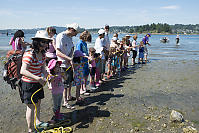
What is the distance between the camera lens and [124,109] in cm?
490

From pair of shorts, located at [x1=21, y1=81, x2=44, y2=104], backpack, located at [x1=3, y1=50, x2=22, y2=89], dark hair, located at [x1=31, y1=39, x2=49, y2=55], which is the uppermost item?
dark hair, located at [x1=31, y1=39, x2=49, y2=55]

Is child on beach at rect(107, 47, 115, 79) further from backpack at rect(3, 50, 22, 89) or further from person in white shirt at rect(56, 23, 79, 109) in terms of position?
backpack at rect(3, 50, 22, 89)

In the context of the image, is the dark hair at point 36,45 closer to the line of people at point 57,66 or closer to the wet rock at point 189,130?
the line of people at point 57,66

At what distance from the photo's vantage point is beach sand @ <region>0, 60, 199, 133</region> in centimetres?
398

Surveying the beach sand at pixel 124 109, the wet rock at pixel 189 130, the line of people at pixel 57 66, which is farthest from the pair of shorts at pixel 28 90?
the wet rock at pixel 189 130

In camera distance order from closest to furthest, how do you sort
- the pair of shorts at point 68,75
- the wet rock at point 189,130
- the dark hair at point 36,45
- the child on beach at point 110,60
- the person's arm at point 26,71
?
the person's arm at point 26,71
the dark hair at point 36,45
the wet rock at point 189,130
the pair of shorts at point 68,75
the child on beach at point 110,60

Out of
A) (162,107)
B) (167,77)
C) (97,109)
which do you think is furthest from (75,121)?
(167,77)

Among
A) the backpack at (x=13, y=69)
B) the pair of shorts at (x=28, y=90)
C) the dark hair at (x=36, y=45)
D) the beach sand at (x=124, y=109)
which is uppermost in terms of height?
the dark hair at (x=36, y=45)

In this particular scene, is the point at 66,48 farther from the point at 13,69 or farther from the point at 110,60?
the point at 110,60

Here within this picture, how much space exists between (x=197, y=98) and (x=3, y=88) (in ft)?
23.6

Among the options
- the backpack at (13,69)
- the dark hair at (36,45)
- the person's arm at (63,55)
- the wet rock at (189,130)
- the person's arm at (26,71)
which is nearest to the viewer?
the person's arm at (26,71)

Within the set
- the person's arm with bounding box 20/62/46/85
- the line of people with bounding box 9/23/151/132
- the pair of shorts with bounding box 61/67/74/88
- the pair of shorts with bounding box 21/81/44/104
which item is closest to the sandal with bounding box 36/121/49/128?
the line of people with bounding box 9/23/151/132

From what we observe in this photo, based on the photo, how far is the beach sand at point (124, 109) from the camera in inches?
157

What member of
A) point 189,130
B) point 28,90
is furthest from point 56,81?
point 189,130
